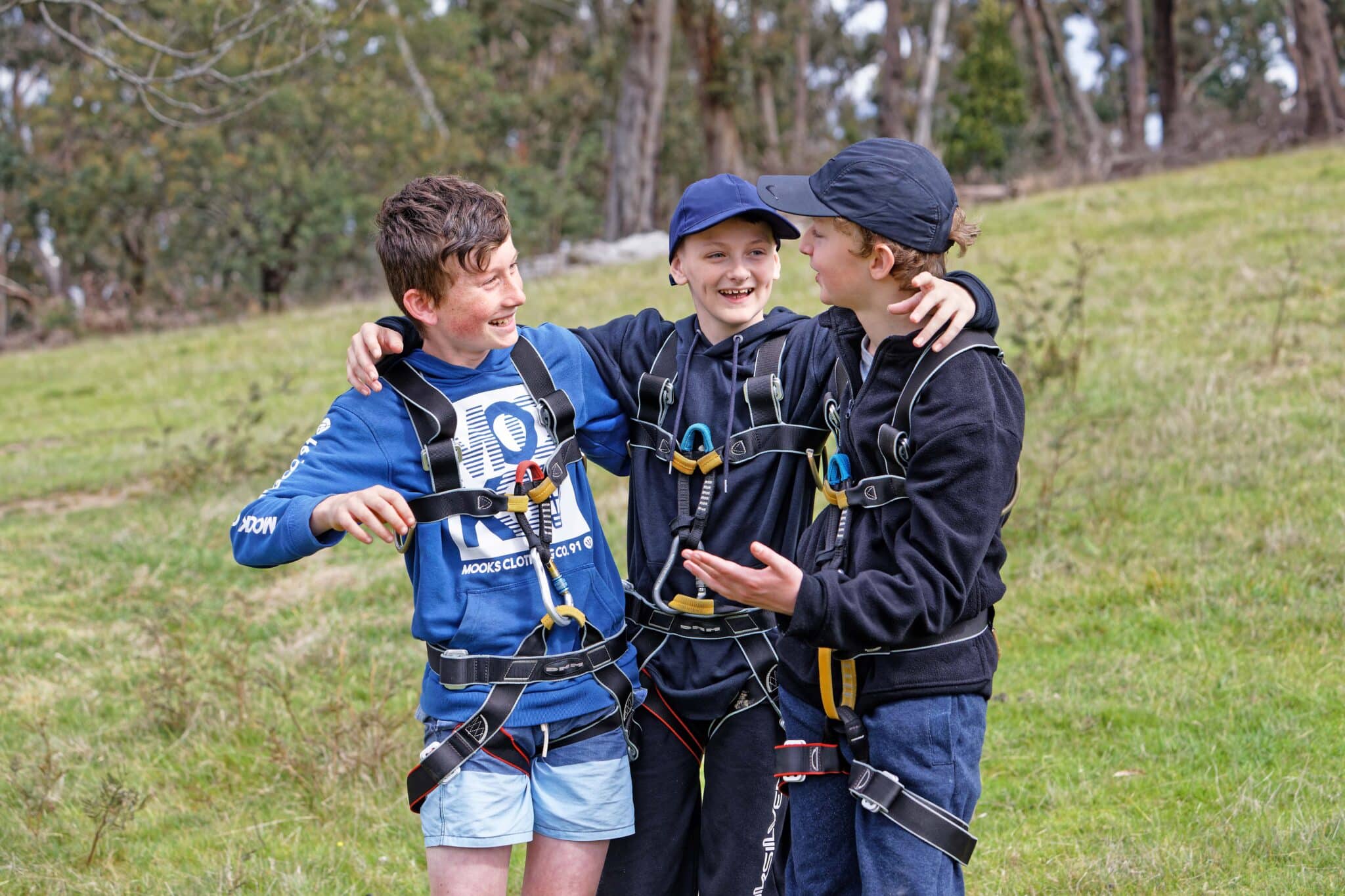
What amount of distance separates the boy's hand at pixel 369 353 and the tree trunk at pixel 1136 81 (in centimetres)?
2528

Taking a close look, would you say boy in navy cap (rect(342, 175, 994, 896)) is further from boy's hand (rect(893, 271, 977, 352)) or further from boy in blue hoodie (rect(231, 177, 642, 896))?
boy's hand (rect(893, 271, 977, 352))

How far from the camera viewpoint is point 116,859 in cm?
454

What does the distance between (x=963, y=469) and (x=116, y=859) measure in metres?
3.51

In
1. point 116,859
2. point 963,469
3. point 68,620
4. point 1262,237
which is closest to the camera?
point 963,469

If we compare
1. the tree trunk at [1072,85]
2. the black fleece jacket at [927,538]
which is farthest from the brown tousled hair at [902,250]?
the tree trunk at [1072,85]

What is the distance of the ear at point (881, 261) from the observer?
8.59 ft

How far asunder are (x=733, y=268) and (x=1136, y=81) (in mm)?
26469

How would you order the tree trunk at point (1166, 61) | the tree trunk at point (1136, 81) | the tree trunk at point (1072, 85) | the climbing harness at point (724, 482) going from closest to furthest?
the climbing harness at point (724, 482) < the tree trunk at point (1136, 81) < the tree trunk at point (1166, 61) < the tree trunk at point (1072, 85)

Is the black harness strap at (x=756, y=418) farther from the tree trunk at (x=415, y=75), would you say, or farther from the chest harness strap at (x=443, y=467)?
the tree trunk at (x=415, y=75)

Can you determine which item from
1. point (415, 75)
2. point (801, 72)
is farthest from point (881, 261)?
point (801, 72)

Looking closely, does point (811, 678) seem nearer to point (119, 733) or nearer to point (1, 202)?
point (119, 733)

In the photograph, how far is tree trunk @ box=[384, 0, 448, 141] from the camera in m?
32.8

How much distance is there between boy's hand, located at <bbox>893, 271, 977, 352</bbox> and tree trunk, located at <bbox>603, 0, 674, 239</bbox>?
23130 millimetres

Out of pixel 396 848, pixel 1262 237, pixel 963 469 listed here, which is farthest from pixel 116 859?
pixel 1262 237
